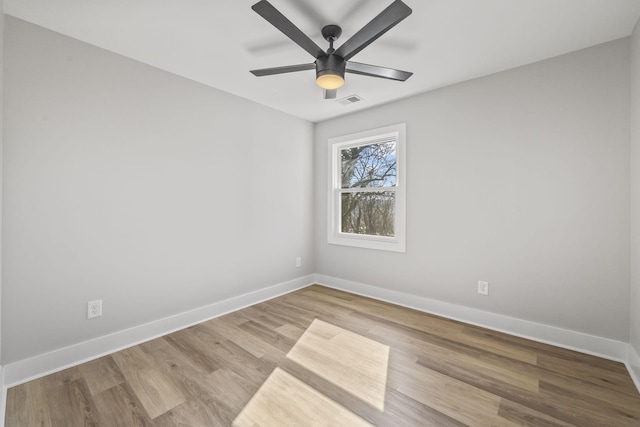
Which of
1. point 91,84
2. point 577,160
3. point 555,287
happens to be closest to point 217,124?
point 91,84

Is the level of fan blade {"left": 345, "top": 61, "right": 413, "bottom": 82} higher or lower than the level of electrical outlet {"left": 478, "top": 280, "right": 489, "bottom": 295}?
higher

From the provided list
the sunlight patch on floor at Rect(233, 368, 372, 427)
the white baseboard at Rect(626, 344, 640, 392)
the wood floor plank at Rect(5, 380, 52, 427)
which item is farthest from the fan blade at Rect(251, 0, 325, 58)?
the white baseboard at Rect(626, 344, 640, 392)

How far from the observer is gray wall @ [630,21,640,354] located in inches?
74.4

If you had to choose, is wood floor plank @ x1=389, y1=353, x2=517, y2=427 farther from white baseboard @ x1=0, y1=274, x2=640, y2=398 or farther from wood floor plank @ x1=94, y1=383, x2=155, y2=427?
wood floor plank @ x1=94, y1=383, x2=155, y2=427

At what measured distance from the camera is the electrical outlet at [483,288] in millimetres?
2657

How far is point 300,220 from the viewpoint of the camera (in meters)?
3.93

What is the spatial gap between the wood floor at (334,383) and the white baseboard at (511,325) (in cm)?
10

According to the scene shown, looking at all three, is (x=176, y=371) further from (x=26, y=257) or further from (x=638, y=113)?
(x=638, y=113)

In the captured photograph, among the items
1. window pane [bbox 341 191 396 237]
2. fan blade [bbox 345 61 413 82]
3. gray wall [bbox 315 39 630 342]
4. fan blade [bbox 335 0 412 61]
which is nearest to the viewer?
fan blade [bbox 335 0 412 61]

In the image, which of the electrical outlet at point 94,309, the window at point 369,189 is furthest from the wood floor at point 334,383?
the window at point 369,189

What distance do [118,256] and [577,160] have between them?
3777 millimetres

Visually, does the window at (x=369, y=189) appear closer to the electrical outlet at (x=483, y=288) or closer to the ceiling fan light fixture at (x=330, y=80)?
the electrical outlet at (x=483, y=288)

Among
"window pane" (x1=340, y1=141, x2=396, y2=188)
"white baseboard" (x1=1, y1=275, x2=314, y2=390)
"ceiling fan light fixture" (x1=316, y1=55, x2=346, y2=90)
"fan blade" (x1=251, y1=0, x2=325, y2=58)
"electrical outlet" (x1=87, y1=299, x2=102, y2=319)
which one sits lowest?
"white baseboard" (x1=1, y1=275, x2=314, y2=390)

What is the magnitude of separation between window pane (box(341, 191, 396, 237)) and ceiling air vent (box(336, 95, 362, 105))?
1.14 metres
